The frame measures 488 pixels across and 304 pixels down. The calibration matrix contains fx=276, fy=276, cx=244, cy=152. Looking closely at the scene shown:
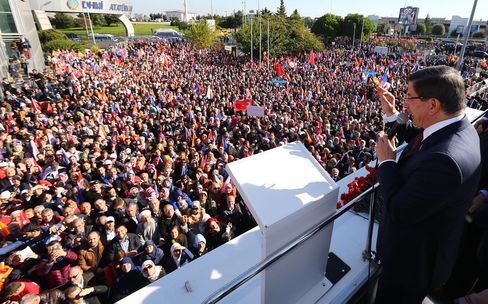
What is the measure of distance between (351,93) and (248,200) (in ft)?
56.6

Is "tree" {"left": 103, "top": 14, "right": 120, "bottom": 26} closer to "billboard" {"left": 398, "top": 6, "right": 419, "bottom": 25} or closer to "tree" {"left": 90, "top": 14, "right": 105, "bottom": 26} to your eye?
"tree" {"left": 90, "top": 14, "right": 105, "bottom": 26}

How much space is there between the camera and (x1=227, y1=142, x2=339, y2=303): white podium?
1.48 meters

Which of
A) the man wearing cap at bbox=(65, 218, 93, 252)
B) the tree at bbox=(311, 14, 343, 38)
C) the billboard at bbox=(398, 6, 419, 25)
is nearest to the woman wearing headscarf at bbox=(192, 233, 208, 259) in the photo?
the man wearing cap at bbox=(65, 218, 93, 252)

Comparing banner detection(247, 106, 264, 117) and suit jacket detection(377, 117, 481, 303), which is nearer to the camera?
suit jacket detection(377, 117, 481, 303)

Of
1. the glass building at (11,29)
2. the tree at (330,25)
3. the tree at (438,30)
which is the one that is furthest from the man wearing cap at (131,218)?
the tree at (438,30)

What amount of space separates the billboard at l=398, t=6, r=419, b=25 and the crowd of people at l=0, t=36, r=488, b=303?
49.6 m

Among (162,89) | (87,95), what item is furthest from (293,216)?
(162,89)

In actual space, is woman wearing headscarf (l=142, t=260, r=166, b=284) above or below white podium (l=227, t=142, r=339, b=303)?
below

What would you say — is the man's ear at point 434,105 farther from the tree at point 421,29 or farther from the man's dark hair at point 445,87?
the tree at point 421,29

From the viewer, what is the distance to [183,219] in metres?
4.70

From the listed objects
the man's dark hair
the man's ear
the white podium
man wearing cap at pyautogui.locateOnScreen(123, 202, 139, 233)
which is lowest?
man wearing cap at pyautogui.locateOnScreen(123, 202, 139, 233)

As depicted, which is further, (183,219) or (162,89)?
(162,89)

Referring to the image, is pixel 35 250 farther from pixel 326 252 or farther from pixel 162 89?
pixel 162 89

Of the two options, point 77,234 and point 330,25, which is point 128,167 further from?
point 330,25
